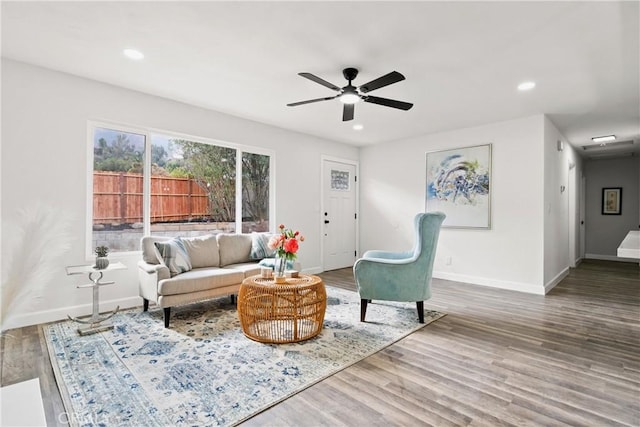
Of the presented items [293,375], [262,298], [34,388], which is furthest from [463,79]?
[34,388]

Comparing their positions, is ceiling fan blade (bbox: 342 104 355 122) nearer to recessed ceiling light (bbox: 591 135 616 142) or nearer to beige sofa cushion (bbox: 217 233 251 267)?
beige sofa cushion (bbox: 217 233 251 267)

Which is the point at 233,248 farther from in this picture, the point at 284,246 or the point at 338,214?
the point at 338,214

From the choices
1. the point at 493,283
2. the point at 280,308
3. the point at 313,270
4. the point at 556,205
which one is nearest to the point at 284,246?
the point at 280,308

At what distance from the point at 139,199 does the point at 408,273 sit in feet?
10.5

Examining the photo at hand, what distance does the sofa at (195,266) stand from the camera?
10.4ft

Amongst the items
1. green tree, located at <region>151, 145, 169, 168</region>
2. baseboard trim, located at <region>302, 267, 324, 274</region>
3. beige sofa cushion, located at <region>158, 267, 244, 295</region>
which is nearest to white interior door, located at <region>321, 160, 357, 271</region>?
baseboard trim, located at <region>302, 267, 324, 274</region>

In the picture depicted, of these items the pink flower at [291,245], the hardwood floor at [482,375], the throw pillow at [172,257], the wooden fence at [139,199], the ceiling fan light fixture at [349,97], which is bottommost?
the hardwood floor at [482,375]

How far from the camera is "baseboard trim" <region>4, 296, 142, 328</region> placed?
10.3 feet

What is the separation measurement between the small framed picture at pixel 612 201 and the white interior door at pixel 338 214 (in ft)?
19.6

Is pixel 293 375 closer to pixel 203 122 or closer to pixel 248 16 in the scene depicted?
pixel 248 16

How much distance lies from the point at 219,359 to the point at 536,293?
13.9 feet

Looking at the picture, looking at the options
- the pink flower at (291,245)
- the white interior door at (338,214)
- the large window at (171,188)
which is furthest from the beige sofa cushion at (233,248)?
the white interior door at (338,214)

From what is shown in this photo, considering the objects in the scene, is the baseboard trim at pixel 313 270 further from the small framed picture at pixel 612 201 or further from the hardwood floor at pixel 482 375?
the small framed picture at pixel 612 201

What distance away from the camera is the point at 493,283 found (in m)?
4.93
